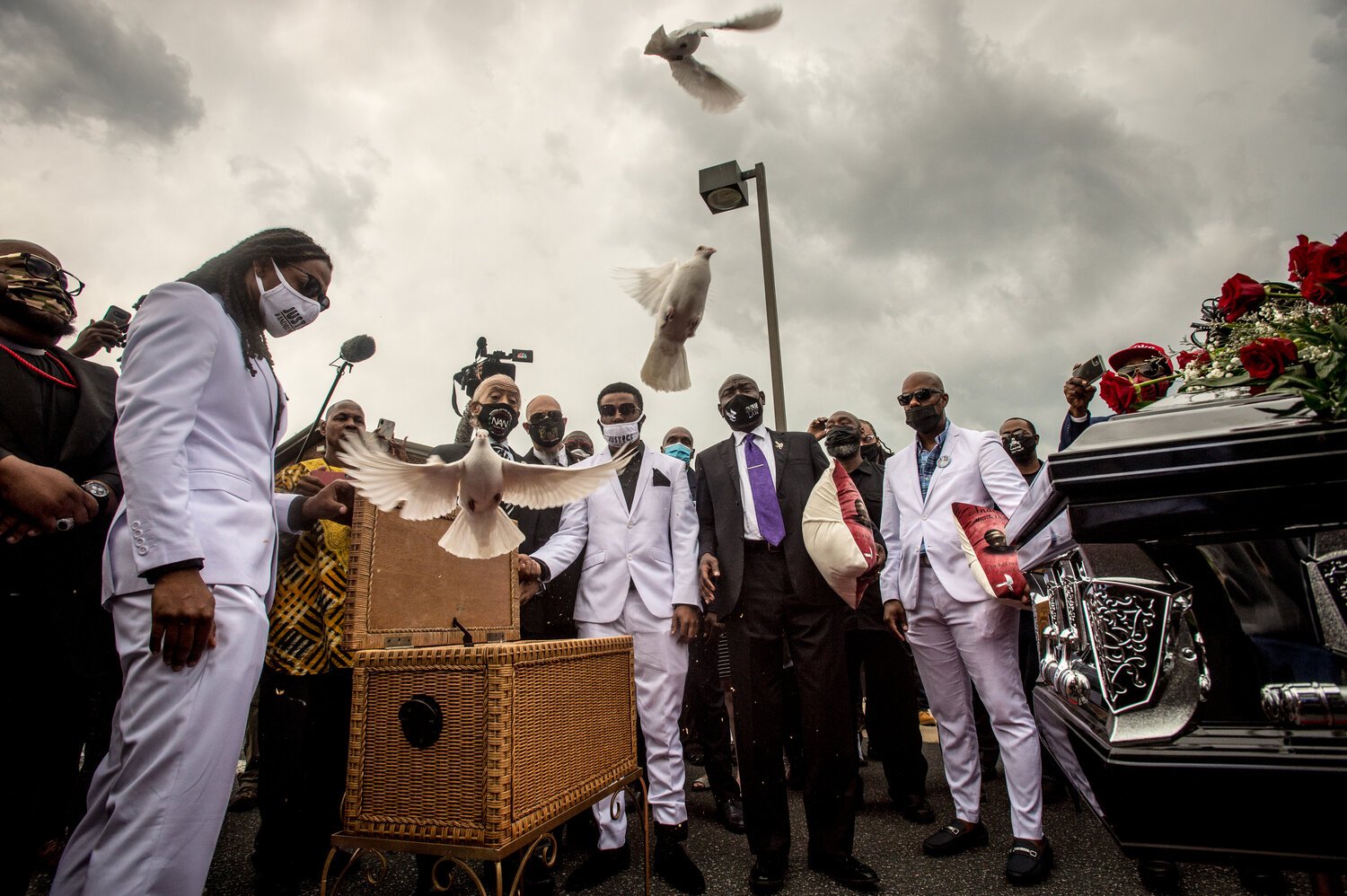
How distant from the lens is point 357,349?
3.42 meters

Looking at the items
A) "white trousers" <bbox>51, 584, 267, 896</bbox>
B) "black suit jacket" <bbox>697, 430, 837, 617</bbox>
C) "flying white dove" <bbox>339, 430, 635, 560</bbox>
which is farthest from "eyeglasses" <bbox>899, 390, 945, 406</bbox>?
"white trousers" <bbox>51, 584, 267, 896</bbox>

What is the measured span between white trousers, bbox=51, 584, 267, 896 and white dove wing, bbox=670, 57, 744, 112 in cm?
403

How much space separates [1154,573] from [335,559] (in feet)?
9.59

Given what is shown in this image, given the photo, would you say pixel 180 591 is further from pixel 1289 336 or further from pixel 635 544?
pixel 1289 336

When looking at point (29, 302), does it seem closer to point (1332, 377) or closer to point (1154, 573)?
point (1154, 573)

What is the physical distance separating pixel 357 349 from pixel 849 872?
3.33 m

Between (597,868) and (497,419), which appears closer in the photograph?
(597,868)

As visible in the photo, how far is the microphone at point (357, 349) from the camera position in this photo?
3.39 meters

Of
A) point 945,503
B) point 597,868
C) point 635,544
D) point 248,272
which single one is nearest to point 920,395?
point 945,503

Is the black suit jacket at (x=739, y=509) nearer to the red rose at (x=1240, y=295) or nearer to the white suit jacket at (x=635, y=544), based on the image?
the white suit jacket at (x=635, y=544)

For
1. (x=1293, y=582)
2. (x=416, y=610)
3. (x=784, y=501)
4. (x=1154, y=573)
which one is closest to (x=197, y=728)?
(x=416, y=610)

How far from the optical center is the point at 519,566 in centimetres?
284

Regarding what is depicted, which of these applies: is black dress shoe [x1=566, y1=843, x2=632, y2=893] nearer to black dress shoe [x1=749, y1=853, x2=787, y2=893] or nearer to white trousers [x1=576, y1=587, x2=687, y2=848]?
white trousers [x1=576, y1=587, x2=687, y2=848]

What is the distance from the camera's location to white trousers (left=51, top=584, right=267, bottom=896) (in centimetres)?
138
